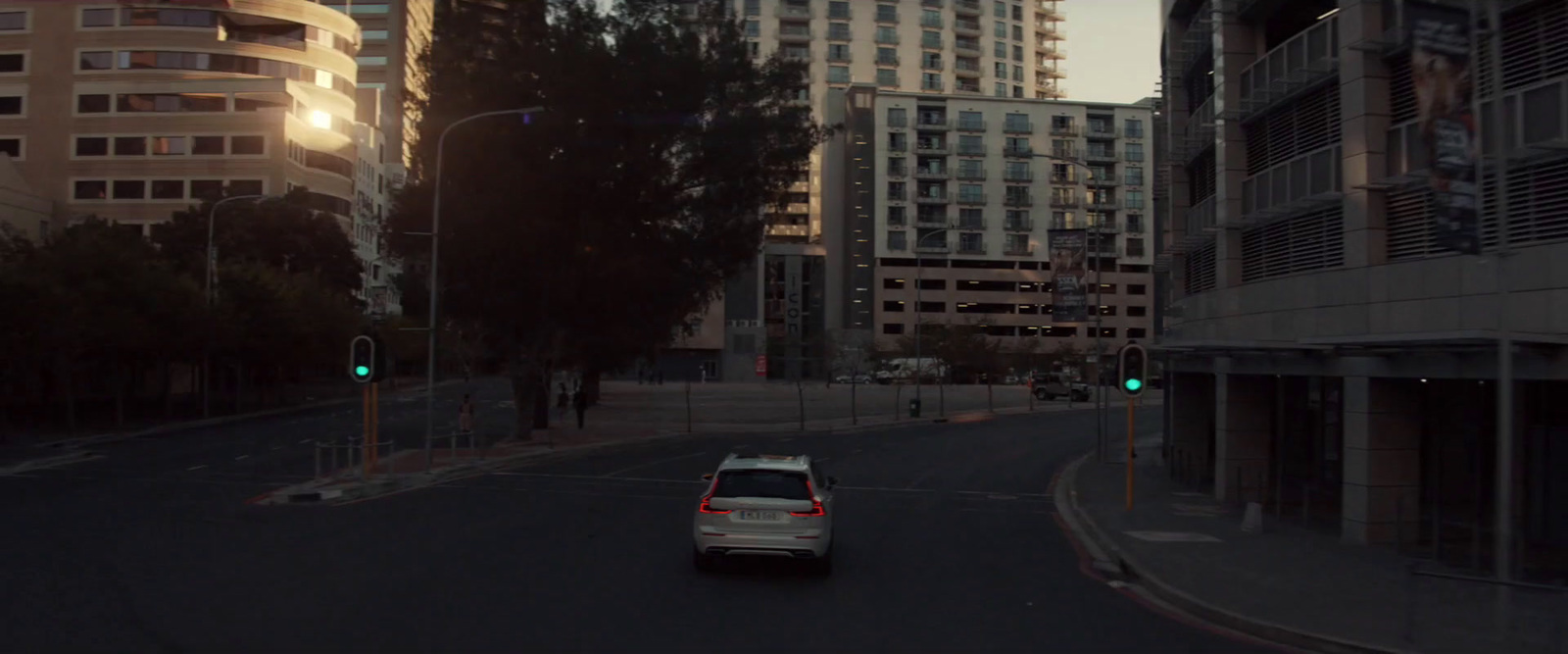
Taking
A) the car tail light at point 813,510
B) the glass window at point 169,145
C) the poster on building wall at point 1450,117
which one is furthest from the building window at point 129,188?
the poster on building wall at point 1450,117

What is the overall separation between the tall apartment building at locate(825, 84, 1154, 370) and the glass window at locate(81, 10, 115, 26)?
207 feet

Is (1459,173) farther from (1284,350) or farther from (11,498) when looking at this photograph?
(11,498)

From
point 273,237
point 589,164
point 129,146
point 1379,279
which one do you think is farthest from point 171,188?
point 1379,279

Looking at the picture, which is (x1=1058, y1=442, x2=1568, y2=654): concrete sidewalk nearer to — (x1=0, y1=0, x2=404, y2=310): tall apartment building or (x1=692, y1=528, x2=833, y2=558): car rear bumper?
(x1=692, y1=528, x2=833, y2=558): car rear bumper

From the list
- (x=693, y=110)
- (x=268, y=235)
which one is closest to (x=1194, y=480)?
(x=693, y=110)

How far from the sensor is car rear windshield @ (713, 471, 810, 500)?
14531 millimetres

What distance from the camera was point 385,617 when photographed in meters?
11.4

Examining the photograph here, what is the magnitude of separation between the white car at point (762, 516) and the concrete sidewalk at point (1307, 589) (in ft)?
13.6

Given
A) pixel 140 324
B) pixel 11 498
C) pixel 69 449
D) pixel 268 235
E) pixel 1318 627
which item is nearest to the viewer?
pixel 1318 627

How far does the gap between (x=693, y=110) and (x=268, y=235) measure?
4259cm

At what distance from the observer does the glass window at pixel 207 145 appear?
272 ft

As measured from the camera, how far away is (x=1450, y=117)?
1130 cm

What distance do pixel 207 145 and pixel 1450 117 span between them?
85.6m

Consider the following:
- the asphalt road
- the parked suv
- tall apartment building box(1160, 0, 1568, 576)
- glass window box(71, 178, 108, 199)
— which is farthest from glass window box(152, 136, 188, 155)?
tall apartment building box(1160, 0, 1568, 576)
